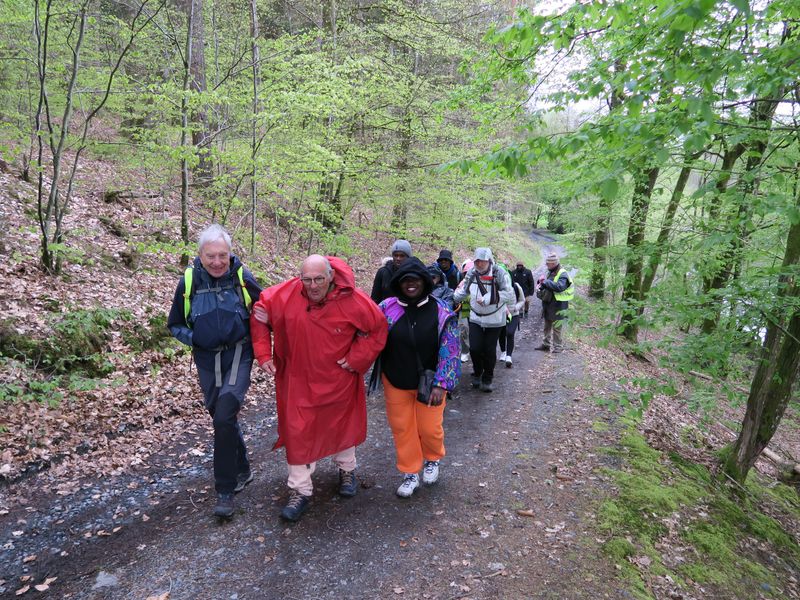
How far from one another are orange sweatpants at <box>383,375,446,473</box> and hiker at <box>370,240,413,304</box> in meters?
2.53

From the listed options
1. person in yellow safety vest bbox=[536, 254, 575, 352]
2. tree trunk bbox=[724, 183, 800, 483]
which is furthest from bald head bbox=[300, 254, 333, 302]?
person in yellow safety vest bbox=[536, 254, 575, 352]

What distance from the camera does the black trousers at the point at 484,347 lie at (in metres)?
6.79

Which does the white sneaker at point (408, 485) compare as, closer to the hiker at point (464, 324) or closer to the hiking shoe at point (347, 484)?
the hiking shoe at point (347, 484)

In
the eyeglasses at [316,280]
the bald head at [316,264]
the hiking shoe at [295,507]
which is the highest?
the bald head at [316,264]

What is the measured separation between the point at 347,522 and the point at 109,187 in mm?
11024

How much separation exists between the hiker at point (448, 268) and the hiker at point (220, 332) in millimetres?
4289

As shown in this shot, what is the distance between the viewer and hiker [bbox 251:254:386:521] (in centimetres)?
357

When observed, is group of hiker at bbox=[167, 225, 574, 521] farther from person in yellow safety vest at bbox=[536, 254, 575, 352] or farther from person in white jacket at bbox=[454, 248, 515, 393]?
person in yellow safety vest at bbox=[536, 254, 575, 352]

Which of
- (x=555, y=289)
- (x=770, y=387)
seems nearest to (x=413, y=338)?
(x=770, y=387)

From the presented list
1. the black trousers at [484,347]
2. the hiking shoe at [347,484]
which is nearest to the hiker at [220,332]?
the hiking shoe at [347,484]

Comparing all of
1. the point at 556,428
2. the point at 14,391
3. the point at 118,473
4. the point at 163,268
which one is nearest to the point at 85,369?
the point at 14,391

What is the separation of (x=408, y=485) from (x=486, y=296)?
3150mm

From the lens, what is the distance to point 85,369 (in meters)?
5.56

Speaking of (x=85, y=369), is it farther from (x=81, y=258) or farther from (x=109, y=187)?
(x=109, y=187)
